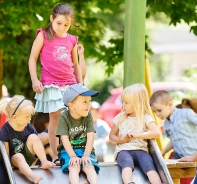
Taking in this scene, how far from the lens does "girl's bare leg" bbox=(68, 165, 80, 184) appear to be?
703cm

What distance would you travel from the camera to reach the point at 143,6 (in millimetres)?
8555

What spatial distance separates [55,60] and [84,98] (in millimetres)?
769

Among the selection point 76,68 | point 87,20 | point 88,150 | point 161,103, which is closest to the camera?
point 88,150

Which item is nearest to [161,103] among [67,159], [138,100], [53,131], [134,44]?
[134,44]

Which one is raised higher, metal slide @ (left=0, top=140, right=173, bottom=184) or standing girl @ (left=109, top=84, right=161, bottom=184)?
standing girl @ (left=109, top=84, right=161, bottom=184)

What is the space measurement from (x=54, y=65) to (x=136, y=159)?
4.39 ft

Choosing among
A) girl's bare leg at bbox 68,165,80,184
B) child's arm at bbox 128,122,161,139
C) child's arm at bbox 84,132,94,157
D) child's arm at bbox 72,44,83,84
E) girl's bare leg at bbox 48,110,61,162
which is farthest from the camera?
child's arm at bbox 72,44,83,84

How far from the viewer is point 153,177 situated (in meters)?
7.27

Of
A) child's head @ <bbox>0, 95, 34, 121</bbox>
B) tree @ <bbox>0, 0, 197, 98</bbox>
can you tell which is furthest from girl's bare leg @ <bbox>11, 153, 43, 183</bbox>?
tree @ <bbox>0, 0, 197, 98</bbox>

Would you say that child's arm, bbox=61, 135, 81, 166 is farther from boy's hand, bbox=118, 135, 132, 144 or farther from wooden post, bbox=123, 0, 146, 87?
wooden post, bbox=123, 0, 146, 87

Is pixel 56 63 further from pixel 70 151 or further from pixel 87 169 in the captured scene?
pixel 87 169

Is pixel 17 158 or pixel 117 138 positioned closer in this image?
pixel 17 158

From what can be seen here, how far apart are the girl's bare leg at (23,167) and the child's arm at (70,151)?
Result: 36 cm

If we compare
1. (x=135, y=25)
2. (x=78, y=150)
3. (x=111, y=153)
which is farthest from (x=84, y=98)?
(x=111, y=153)
